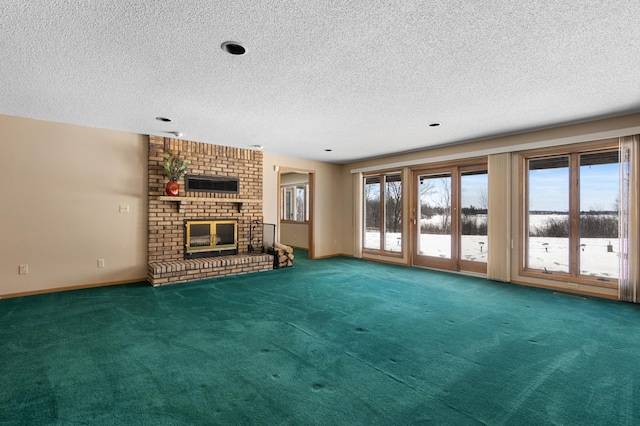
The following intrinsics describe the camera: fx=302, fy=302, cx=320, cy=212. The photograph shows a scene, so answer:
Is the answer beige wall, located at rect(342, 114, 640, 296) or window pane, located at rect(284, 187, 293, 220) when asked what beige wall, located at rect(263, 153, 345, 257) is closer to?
beige wall, located at rect(342, 114, 640, 296)

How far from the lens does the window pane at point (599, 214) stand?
4328 mm

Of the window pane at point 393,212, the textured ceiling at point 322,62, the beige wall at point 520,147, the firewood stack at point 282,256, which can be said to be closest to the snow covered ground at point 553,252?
Answer: the beige wall at point 520,147

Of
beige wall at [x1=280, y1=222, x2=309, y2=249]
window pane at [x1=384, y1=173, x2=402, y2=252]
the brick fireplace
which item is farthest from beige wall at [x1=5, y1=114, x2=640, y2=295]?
beige wall at [x1=280, y1=222, x2=309, y2=249]

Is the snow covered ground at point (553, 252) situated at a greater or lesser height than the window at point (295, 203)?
lesser

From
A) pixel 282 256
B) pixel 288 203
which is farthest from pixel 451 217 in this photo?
pixel 288 203

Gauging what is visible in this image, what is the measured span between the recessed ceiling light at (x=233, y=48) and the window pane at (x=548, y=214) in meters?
4.95

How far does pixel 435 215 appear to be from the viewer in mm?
6305

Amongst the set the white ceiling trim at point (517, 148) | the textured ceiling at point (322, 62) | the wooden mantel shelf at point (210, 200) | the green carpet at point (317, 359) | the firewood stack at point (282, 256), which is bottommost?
the green carpet at point (317, 359)

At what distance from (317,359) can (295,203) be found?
787cm

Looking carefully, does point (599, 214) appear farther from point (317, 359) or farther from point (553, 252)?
point (317, 359)

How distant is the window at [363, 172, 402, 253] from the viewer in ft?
23.0

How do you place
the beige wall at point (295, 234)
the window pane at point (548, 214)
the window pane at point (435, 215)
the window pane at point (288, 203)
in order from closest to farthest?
1. the window pane at point (548, 214)
2. the window pane at point (435, 215)
3. the beige wall at point (295, 234)
4. the window pane at point (288, 203)

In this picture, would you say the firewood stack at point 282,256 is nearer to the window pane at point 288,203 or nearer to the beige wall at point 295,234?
the beige wall at point 295,234

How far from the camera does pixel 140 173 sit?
17.1 ft
